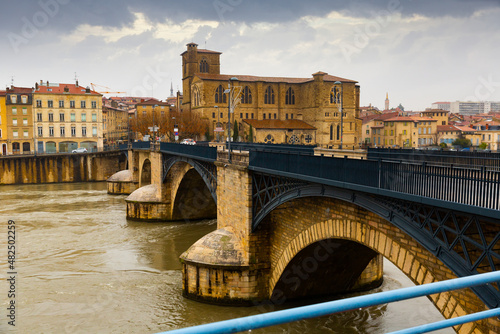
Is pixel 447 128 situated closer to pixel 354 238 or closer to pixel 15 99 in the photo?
pixel 354 238

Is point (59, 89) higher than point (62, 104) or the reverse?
higher

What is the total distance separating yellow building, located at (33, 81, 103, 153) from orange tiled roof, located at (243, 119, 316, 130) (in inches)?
1074

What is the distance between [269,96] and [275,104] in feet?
6.52

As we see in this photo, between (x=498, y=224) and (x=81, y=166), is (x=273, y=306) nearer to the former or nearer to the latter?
(x=498, y=224)

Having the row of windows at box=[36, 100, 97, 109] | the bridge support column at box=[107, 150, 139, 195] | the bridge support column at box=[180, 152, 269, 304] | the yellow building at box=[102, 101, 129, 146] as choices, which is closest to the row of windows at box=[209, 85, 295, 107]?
the row of windows at box=[36, 100, 97, 109]

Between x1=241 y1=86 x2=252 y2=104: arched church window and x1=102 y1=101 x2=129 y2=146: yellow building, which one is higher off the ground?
x1=241 y1=86 x2=252 y2=104: arched church window

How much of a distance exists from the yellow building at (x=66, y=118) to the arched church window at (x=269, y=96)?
31.5 meters

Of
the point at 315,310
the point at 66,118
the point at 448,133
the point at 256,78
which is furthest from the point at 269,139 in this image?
the point at 315,310

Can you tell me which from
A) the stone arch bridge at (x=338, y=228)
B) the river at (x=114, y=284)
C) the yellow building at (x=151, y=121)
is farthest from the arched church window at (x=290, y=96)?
the stone arch bridge at (x=338, y=228)

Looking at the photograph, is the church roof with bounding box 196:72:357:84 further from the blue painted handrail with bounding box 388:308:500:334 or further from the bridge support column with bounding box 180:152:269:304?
the blue painted handrail with bounding box 388:308:500:334

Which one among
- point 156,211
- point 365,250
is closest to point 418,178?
point 365,250

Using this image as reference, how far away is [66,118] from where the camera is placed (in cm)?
7769

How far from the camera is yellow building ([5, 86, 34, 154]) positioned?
7488cm

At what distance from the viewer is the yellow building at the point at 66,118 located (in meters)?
76.1
